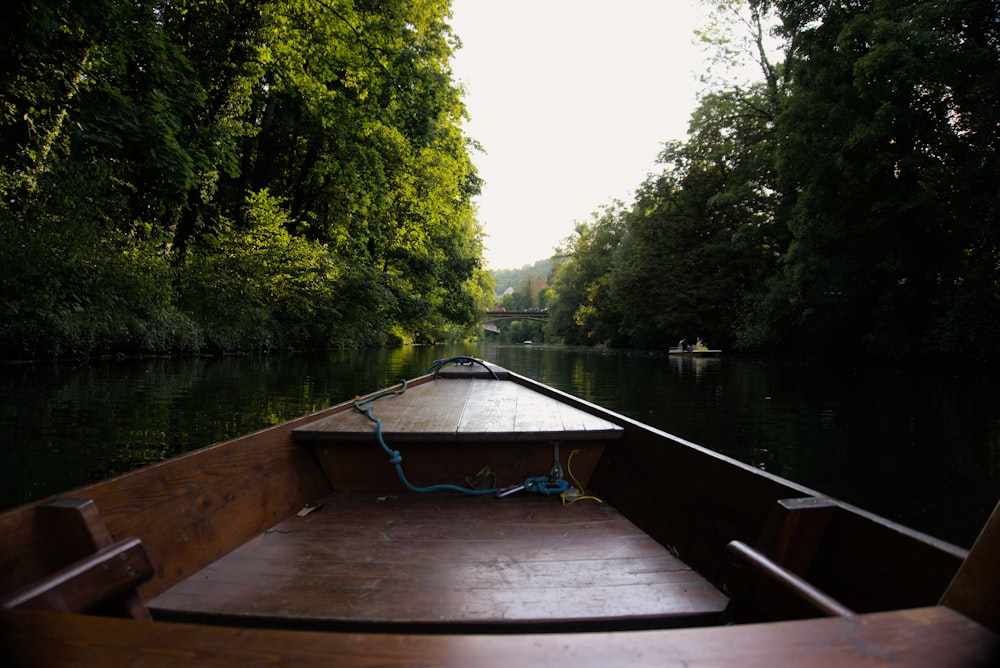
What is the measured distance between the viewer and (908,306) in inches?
592

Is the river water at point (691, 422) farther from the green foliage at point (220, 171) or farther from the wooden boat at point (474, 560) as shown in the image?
the wooden boat at point (474, 560)

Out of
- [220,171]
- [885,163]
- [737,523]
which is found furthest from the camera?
[220,171]

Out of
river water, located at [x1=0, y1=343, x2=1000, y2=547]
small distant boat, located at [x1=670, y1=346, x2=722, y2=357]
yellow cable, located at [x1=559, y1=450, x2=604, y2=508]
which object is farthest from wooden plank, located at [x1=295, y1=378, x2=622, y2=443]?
small distant boat, located at [x1=670, y1=346, x2=722, y2=357]

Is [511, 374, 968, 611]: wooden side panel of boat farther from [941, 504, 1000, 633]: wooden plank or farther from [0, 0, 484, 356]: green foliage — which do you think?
[0, 0, 484, 356]: green foliage

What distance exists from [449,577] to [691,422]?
5162mm

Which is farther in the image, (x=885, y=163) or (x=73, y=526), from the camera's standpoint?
(x=885, y=163)

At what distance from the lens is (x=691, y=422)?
20.0ft

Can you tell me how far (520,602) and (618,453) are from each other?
1.11 metres

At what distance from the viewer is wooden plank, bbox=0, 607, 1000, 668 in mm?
649

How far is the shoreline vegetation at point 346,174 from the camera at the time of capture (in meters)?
7.26

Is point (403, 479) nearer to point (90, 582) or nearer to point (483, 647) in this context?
point (90, 582)

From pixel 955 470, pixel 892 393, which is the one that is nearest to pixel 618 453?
pixel 955 470

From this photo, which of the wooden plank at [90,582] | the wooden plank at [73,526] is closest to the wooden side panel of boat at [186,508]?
the wooden plank at [73,526]

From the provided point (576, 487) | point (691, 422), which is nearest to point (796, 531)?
point (576, 487)
